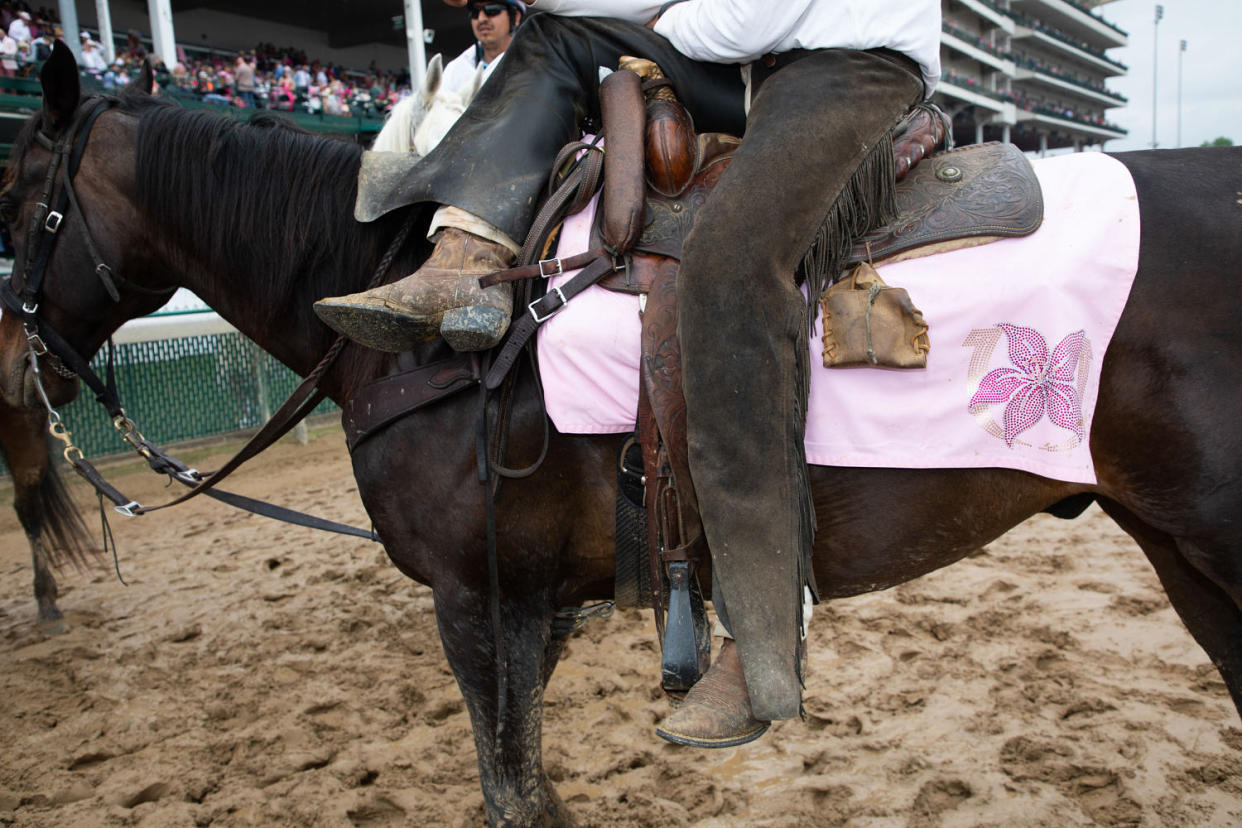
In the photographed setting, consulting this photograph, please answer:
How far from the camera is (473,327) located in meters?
1.83

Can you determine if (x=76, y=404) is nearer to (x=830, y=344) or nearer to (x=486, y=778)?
(x=486, y=778)

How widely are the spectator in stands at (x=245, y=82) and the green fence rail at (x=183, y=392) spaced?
9984mm

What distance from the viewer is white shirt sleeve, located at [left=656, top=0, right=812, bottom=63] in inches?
74.4

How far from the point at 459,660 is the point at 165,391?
23.1 ft

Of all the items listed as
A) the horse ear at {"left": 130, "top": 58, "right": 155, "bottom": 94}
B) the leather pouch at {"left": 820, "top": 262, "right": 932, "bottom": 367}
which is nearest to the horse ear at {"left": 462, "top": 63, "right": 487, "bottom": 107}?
the horse ear at {"left": 130, "top": 58, "right": 155, "bottom": 94}

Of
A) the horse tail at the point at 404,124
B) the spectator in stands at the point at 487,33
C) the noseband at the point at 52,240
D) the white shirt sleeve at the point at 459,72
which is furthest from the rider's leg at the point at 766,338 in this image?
the white shirt sleeve at the point at 459,72

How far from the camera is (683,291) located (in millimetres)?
1788

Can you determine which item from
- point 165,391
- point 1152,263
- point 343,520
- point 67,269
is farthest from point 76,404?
point 1152,263

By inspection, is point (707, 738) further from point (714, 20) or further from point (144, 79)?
point (144, 79)

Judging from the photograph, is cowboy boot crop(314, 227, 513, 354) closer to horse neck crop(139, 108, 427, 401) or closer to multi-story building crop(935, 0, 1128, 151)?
horse neck crop(139, 108, 427, 401)

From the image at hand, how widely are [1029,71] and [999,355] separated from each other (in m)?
66.9

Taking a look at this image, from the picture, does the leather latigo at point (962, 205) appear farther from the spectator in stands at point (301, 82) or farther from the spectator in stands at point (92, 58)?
the spectator in stands at point (301, 82)

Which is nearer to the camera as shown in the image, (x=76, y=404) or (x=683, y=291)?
(x=683, y=291)

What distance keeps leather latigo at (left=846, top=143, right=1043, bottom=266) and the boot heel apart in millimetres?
863
